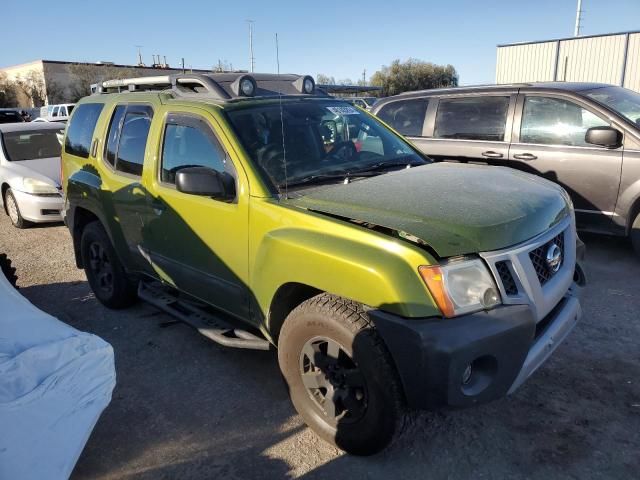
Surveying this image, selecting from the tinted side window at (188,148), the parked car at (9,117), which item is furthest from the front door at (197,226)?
the parked car at (9,117)

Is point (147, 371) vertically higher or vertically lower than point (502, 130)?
lower

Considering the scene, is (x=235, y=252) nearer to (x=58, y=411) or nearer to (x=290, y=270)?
(x=290, y=270)

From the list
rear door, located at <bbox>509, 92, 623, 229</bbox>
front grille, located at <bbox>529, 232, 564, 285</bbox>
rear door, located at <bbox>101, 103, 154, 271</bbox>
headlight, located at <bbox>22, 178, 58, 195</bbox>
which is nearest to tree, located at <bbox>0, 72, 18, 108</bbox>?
headlight, located at <bbox>22, 178, 58, 195</bbox>

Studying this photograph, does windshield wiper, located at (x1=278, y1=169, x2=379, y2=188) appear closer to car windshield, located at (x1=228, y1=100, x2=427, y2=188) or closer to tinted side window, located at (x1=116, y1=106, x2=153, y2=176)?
car windshield, located at (x1=228, y1=100, x2=427, y2=188)

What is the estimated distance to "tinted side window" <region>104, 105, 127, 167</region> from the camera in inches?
175

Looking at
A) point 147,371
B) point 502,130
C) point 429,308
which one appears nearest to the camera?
point 429,308

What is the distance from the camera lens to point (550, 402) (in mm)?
3176

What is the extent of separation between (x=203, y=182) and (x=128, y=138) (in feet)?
5.28

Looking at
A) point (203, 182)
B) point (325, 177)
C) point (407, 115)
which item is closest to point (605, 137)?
point (407, 115)

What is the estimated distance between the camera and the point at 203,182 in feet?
10.1

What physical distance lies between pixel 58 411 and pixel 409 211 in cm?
184

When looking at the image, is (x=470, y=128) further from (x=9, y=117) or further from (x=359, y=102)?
(x=9, y=117)

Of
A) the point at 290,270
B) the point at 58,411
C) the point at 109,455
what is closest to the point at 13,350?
the point at 58,411

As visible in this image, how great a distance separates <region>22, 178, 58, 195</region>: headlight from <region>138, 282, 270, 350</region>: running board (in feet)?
14.8
